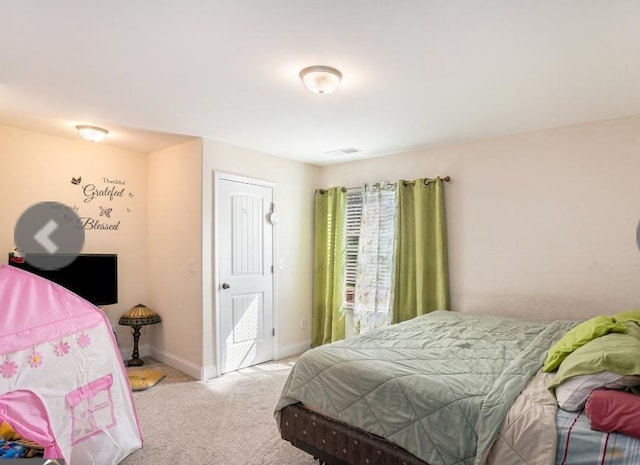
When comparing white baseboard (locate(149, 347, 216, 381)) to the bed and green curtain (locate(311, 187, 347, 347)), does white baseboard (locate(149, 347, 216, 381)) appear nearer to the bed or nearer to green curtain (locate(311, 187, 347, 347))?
green curtain (locate(311, 187, 347, 347))

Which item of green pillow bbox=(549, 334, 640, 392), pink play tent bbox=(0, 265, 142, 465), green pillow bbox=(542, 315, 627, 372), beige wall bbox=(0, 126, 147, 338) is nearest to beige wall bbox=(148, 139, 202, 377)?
beige wall bbox=(0, 126, 147, 338)

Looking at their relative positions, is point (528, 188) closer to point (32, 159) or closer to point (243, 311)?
point (243, 311)

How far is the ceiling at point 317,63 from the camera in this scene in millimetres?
1725

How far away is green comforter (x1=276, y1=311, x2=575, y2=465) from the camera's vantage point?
169 cm

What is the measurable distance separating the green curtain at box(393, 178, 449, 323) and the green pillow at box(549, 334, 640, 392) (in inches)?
81.2

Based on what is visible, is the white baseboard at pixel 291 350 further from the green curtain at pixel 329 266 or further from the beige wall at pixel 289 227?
the green curtain at pixel 329 266

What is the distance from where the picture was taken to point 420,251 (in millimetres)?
3986

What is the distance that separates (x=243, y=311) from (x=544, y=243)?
3.06 m

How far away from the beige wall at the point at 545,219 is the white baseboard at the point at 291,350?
6.48 feet

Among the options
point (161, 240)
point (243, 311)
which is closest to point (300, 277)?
point (243, 311)

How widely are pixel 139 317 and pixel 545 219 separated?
13.7 feet

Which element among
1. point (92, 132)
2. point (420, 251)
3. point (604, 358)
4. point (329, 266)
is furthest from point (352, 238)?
point (604, 358)

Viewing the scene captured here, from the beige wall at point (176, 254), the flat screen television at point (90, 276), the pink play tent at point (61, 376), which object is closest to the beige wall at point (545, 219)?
the beige wall at point (176, 254)

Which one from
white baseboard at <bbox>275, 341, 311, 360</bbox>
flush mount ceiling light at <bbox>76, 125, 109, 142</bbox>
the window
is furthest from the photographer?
the window
